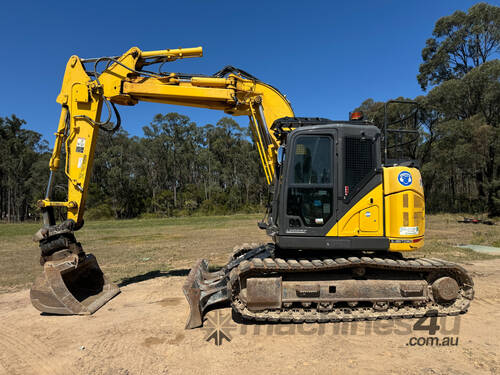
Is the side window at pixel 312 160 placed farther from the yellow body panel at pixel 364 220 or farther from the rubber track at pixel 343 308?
the rubber track at pixel 343 308

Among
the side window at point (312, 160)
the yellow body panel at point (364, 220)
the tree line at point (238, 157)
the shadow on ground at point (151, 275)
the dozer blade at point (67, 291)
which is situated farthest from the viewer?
the tree line at point (238, 157)

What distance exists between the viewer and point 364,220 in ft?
16.5

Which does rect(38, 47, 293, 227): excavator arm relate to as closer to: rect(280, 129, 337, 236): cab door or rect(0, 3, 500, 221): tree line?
rect(280, 129, 337, 236): cab door

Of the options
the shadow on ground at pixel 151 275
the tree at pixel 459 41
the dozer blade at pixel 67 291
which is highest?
the tree at pixel 459 41

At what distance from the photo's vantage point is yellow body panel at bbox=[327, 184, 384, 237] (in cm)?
500

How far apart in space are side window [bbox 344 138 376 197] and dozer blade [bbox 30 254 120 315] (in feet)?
16.8

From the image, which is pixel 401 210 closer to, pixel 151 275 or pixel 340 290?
pixel 340 290

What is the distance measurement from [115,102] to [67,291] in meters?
3.82

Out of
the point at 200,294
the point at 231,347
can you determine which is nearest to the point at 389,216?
the point at 231,347

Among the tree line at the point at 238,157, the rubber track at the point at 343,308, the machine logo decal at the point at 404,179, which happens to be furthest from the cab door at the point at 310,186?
the tree line at the point at 238,157

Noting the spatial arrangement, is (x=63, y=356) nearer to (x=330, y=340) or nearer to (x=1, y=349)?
(x=1, y=349)

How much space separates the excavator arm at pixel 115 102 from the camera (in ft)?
20.2

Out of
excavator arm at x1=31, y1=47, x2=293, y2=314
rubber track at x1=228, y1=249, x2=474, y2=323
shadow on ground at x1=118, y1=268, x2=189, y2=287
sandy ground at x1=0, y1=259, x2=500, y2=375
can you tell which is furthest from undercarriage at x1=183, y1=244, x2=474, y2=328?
shadow on ground at x1=118, y1=268, x2=189, y2=287

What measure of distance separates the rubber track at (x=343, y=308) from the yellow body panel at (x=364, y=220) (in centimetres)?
43
